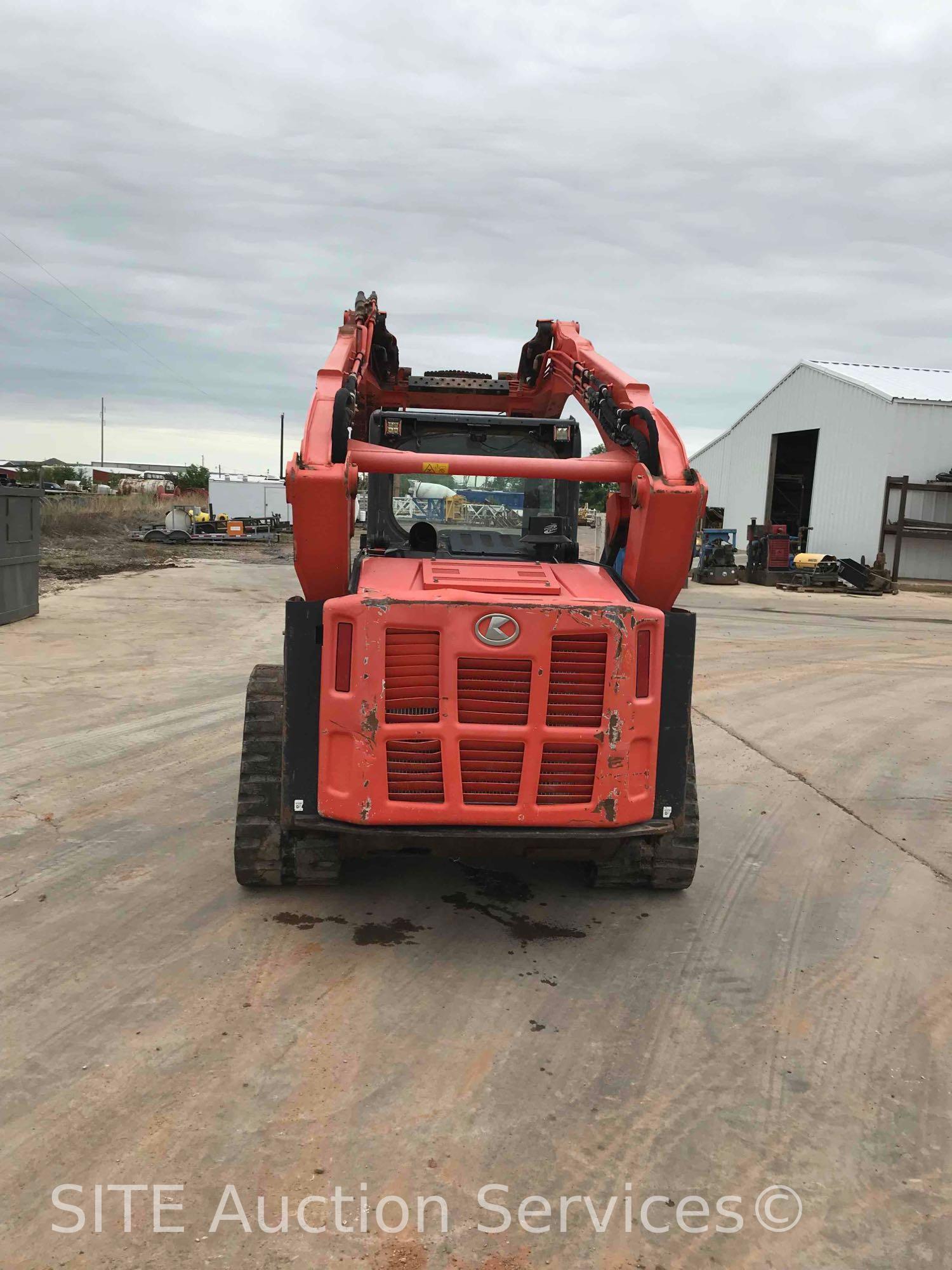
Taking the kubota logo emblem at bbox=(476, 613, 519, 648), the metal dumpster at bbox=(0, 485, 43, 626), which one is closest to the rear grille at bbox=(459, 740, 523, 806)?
the kubota logo emblem at bbox=(476, 613, 519, 648)

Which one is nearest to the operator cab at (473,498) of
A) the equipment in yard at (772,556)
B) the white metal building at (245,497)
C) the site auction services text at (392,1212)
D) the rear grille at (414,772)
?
the rear grille at (414,772)

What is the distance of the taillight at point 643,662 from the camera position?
4102mm

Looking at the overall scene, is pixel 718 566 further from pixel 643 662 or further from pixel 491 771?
pixel 491 771

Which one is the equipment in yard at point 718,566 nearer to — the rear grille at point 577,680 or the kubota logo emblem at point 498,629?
the rear grille at point 577,680

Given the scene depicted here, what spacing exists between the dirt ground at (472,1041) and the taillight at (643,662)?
1.20m

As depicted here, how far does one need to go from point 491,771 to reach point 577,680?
523 millimetres

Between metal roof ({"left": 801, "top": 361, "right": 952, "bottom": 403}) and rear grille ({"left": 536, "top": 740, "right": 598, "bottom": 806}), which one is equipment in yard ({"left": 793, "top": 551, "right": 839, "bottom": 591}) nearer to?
metal roof ({"left": 801, "top": 361, "right": 952, "bottom": 403})

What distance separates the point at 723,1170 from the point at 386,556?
10.9 ft

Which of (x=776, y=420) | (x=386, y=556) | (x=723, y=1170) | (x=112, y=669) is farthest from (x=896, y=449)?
(x=723, y=1170)

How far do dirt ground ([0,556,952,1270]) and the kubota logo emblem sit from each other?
54.7 inches

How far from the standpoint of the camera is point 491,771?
160 inches

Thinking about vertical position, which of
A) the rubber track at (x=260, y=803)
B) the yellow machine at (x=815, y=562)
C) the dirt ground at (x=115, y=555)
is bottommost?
the dirt ground at (x=115, y=555)

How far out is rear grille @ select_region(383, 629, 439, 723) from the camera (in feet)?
Answer: 13.0

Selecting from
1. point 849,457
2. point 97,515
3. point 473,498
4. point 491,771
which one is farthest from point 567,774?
point 97,515
